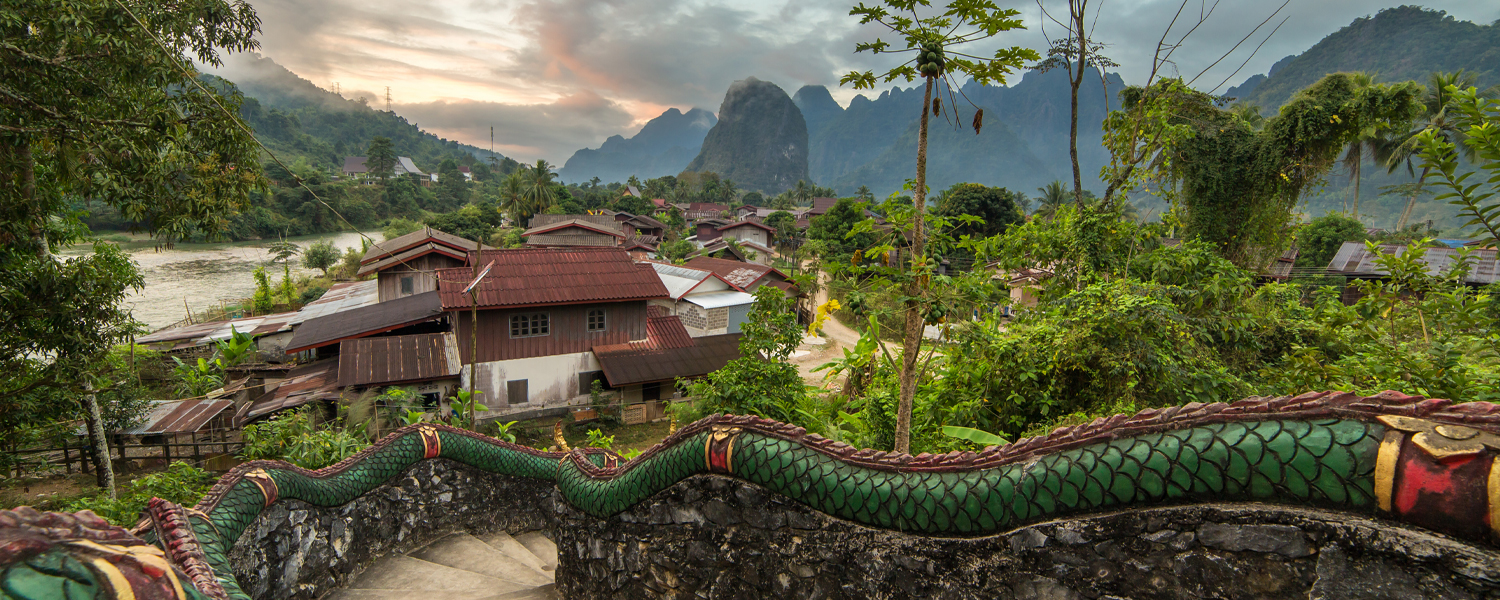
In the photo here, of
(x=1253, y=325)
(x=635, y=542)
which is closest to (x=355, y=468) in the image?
(x=635, y=542)

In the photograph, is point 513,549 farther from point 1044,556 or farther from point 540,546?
point 1044,556

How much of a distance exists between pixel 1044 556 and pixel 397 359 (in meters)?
13.3

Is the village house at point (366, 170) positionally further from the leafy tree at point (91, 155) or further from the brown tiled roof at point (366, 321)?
the leafy tree at point (91, 155)

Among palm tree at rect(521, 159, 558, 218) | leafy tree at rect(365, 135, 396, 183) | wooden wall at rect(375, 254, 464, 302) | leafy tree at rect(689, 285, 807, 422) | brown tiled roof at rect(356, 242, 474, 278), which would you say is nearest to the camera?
leafy tree at rect(689, 285, 807, 422)

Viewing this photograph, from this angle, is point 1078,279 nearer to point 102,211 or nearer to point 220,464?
point 220,464

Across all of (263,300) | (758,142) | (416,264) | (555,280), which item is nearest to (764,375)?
(555,280)

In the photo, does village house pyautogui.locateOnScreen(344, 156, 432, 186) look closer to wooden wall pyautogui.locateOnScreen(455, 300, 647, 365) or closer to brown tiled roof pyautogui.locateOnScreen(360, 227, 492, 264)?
brown tiled roof pyautogui.locateOnScreen(360, 227, 492, 264)

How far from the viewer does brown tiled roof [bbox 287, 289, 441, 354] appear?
45.2ft

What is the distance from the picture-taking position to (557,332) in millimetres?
14570

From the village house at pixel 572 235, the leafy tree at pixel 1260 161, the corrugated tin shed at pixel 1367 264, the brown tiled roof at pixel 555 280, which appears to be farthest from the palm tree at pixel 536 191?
the corrugated tin shed at pixel 1367 264

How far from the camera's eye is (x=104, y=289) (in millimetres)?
5887

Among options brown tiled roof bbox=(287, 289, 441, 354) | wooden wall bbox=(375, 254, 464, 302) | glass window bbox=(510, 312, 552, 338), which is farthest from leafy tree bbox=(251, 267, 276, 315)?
glass window bbox=(510, 312, 552, 338)

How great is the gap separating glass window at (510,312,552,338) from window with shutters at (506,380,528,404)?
1203 mm

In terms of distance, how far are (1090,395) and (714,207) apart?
6663cm
